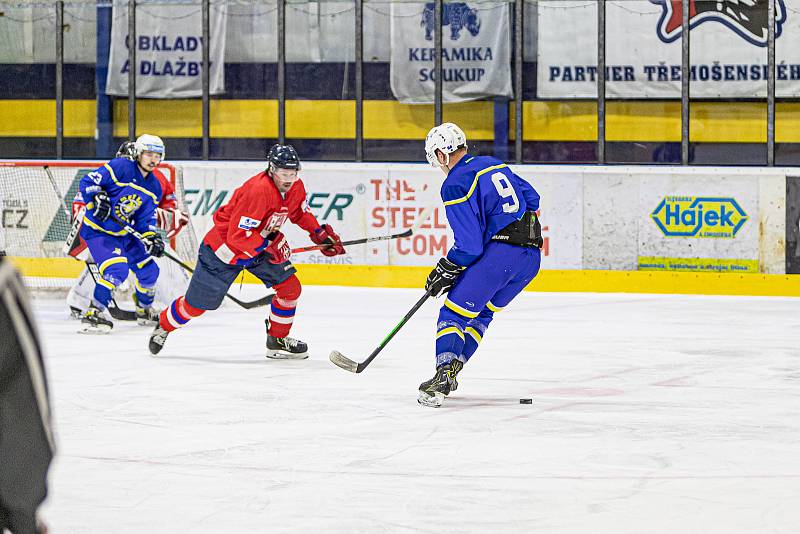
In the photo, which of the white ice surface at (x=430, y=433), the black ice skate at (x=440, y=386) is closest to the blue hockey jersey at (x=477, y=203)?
the black ice skate at (x=440, y=386)

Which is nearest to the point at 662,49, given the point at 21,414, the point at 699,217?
the point at 699,217

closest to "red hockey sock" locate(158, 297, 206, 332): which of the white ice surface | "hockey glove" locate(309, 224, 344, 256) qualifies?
the white ice surface

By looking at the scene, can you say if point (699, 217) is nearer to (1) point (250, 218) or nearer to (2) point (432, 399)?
(1) point (250, 218)

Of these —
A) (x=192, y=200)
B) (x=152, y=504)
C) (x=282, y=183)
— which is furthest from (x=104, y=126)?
(x=152, y=504)

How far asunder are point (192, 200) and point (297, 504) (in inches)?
298

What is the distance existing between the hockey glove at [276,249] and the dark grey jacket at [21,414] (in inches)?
192

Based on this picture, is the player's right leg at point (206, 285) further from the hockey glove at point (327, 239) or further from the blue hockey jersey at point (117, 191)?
the blue hockey jersey at point (117, 191)

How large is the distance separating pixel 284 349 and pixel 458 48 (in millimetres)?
5491

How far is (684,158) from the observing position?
35.5 feet

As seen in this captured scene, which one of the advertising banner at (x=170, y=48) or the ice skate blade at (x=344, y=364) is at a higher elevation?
the advertising banner at (x=170, y=48)

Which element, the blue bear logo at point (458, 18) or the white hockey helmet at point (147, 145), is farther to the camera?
the blue bear logo at point (458, 18)

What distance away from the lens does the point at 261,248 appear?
6.24 metres

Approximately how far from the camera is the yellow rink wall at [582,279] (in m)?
9.51

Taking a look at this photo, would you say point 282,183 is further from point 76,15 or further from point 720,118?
point 76,15
